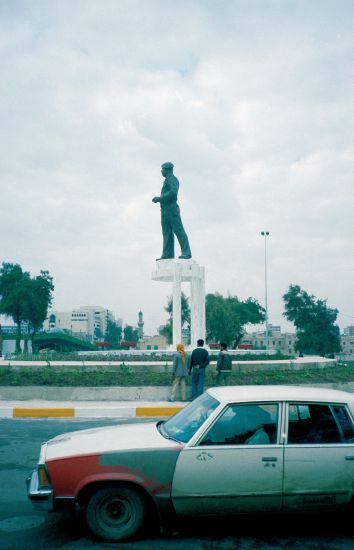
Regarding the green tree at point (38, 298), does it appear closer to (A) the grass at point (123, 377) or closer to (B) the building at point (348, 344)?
(A) the grass at point (123, 377)

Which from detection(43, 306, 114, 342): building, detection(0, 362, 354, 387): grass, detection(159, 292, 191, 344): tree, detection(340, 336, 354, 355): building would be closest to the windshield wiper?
detection(0, 362, 354, 387): grass

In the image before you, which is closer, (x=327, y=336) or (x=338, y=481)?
(x=338, y=481)

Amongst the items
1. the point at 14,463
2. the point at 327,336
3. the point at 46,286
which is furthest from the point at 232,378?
the point at 327,336

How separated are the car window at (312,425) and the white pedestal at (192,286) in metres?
16.9

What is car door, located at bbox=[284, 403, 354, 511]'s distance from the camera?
412 cm

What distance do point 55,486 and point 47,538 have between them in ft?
1.59

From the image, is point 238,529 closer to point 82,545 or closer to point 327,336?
point 82,545

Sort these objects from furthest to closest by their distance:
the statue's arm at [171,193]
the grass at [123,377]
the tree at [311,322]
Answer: the tree at [311,322] → the statue's arm at [171,193] → the grass at [123,377]

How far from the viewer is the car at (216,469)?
4020 millimetres

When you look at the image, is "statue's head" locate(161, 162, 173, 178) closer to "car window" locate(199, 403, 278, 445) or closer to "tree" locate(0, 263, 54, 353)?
→ "car window" locate(199, 403, 278, 445)

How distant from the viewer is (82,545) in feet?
12.9

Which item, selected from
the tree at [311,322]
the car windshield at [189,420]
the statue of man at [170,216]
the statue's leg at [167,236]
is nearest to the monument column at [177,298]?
the statue of man at [170,216]

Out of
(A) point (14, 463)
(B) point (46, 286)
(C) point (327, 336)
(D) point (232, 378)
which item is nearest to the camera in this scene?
(A) point (14, 463)

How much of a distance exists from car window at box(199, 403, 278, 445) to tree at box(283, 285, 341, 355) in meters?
61.0
